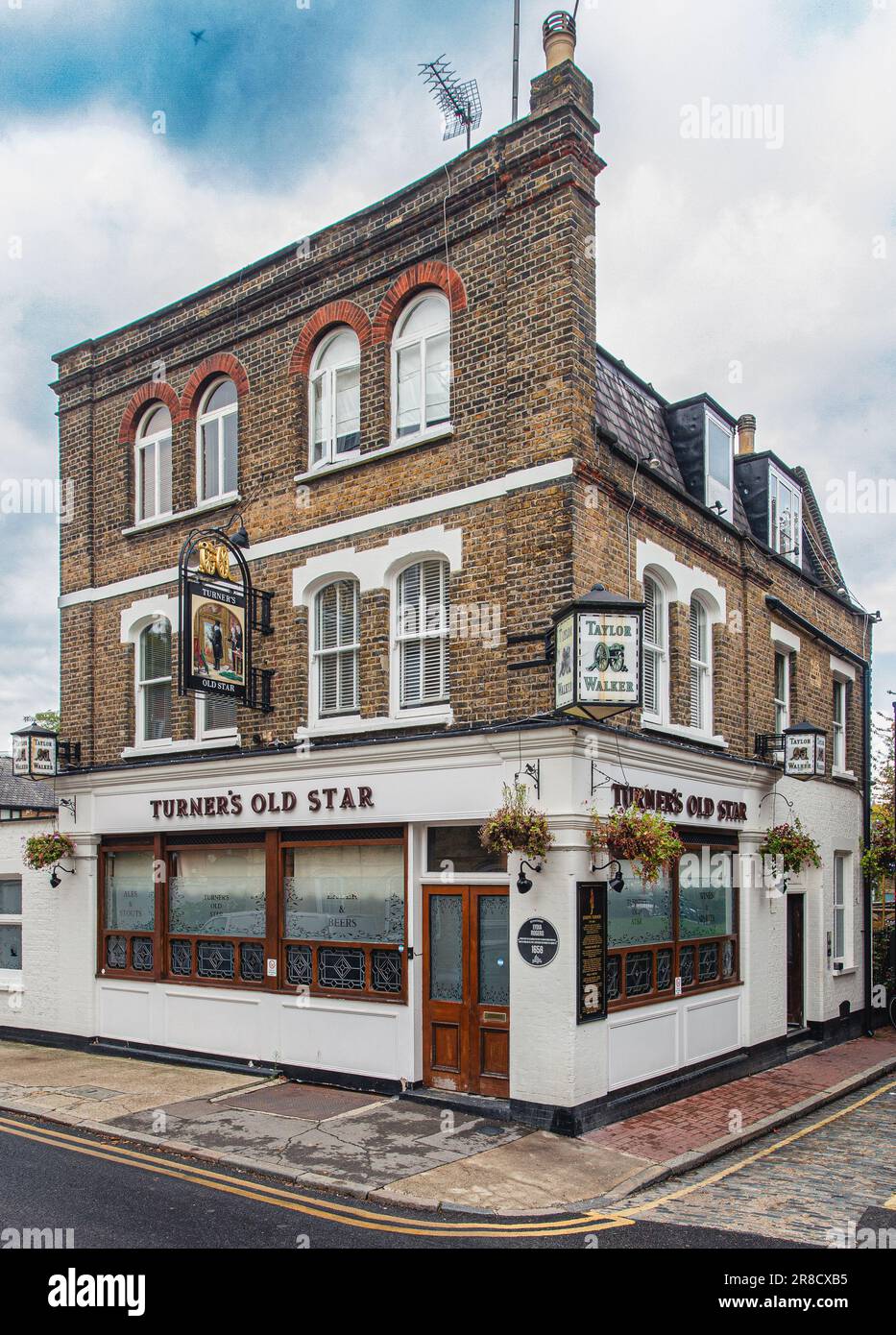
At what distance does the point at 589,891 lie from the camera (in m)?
11.2

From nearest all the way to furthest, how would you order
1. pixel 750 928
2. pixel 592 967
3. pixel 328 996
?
1. pixel 592 967
2. pixel 328 996
3. pixel 750 928

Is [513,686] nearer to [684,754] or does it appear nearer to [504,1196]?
[684,754]

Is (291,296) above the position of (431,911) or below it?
above

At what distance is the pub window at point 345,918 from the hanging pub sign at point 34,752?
478 cm

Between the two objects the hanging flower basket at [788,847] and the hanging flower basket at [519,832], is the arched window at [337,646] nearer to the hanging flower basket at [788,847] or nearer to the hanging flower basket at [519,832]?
the hanging flower basket at [519,832]

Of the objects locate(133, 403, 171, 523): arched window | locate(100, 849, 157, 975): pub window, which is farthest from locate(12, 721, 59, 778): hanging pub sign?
locate(133, 403, 171, 523): arched window

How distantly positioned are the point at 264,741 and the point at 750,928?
7215 millimetres

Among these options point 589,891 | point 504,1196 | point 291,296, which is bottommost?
point 504,1196

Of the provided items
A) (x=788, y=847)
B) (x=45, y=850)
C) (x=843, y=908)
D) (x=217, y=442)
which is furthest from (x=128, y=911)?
(x=843, y=908)

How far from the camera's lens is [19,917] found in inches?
680

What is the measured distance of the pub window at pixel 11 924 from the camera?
1727cm

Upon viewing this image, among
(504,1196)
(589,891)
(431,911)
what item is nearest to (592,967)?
(589,891)
